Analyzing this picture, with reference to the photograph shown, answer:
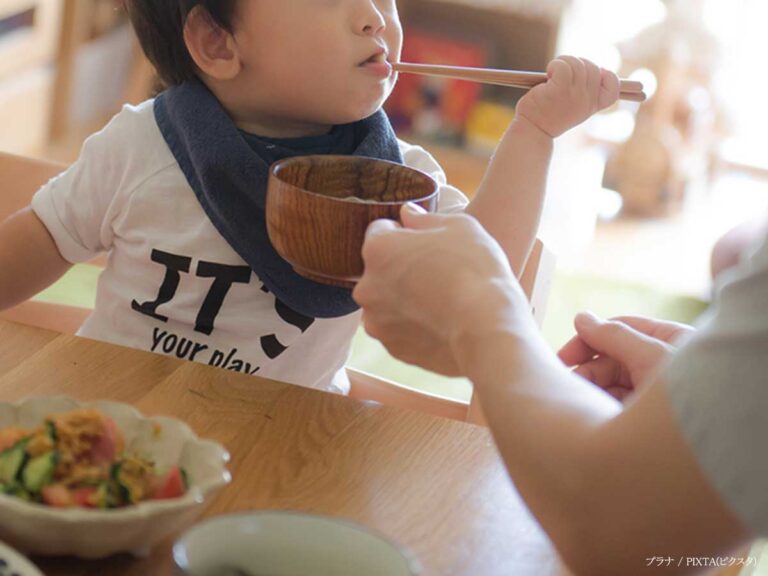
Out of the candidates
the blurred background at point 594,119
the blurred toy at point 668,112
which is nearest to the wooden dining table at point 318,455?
the blurred background at point 594,119

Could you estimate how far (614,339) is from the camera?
3.34ft

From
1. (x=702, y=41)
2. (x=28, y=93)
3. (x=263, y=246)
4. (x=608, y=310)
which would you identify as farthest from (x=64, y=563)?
(x=702, y=41)

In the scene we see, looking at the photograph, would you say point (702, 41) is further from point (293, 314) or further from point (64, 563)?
point (64, 563)

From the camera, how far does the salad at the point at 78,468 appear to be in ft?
2.42

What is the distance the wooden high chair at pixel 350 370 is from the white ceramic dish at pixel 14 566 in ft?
2.29

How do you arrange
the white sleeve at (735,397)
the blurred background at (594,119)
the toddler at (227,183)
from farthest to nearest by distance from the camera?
the blurred background at (594,119), the toddler at (227,183), the white sleeve at (735,397)

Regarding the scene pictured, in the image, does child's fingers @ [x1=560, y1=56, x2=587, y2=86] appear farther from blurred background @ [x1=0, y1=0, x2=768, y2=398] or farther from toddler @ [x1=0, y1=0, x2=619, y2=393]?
blurred background @ [x1=0, y1=0, x2=768, y2=398]

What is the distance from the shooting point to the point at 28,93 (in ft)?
12.2

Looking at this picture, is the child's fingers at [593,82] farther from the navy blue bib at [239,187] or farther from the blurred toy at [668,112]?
the blurred toy at [668,112]

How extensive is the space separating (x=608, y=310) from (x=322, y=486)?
95.0 inches

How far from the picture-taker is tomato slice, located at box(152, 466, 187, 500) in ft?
2.51

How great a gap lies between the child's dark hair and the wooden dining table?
45 centimetres

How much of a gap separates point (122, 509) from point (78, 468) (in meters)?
0.05

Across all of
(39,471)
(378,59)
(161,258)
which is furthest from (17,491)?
(378,59)
